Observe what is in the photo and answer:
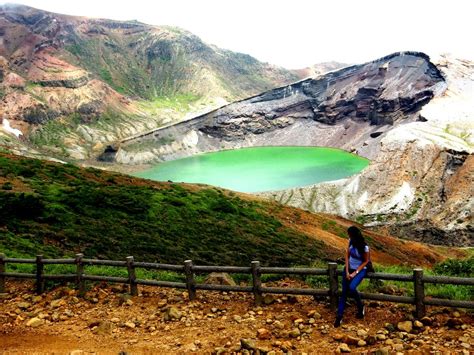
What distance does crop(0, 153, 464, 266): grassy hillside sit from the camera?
921 inches

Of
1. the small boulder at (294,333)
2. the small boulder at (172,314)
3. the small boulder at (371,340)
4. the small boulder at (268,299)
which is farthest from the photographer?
the small boulder at (268,299)

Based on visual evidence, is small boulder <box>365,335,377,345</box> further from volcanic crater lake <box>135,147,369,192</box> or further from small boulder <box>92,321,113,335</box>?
volcanic crater lake <box>135,147,369,192</box>

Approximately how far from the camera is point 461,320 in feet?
35.9

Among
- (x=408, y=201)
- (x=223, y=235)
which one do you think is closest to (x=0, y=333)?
(x=223, y=235)

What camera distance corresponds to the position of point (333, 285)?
40.3 ft

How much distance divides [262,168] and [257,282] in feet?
430

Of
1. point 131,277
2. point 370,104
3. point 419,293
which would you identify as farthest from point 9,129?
point 419,293

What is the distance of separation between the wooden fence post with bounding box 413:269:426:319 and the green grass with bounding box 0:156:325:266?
1552cm

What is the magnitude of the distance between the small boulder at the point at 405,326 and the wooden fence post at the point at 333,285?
6.09 ft

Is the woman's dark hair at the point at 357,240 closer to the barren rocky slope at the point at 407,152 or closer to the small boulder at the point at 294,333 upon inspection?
the small boulder at the point at 294,333

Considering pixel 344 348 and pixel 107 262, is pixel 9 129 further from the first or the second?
pixel 344 348

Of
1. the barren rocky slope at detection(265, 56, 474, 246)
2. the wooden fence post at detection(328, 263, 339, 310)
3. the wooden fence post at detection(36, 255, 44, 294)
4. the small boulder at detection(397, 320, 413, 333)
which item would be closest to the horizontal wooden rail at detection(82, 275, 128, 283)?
the wooden fence post at detection(36, 255, 44, 294)

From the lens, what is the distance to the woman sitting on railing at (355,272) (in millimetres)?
11648

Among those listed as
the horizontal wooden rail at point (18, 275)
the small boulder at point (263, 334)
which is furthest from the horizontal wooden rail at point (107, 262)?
the small boulder at point (263, 334)
